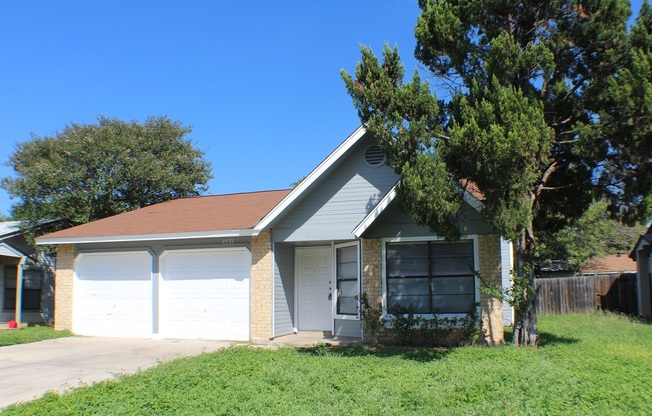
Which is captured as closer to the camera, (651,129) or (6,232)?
(651,129)

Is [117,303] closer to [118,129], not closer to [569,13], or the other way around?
[118,129]

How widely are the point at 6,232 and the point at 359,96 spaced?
1652 centimetres

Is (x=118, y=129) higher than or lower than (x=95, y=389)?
higher

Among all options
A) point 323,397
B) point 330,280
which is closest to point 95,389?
point 323,397

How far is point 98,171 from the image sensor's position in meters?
21.5

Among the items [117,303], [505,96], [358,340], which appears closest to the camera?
[505,96]

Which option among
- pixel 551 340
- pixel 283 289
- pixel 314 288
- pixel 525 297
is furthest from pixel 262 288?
pixel 551 340

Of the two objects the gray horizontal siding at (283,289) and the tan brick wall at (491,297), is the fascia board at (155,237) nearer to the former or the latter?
the gray horizontal siding at (283,289)

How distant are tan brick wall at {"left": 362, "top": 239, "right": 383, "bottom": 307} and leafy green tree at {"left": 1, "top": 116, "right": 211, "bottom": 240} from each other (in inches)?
493

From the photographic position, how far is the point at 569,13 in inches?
398

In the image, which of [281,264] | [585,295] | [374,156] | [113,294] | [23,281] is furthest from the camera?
[585,295]

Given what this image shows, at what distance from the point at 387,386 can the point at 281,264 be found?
276 inches

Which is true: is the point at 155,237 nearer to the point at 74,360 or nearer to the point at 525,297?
the point at 74,360

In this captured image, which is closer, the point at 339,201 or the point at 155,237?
the point at 339,201
